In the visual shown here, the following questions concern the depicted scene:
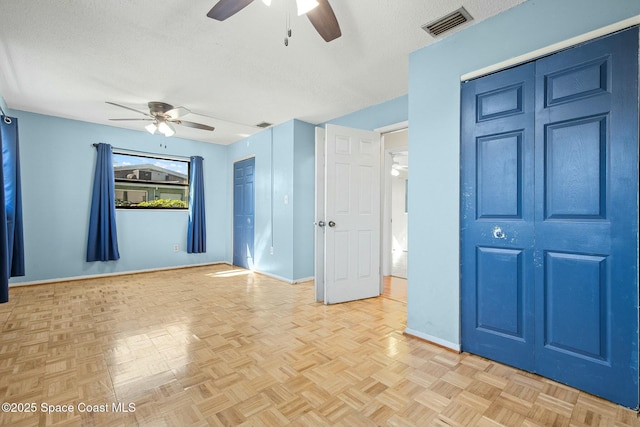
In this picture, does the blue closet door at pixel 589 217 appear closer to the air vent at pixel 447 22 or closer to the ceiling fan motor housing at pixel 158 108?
the air vent at pixel 447 22

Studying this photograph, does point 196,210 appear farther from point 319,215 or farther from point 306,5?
point 306,5

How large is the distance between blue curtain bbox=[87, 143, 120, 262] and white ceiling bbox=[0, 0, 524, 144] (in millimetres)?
905

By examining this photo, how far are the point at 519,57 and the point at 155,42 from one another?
9.18 ft

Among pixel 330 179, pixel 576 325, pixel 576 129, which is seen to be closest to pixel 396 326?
pixel 576 325

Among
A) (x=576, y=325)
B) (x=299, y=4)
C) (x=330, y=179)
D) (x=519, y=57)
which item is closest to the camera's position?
(x=299, y=4)

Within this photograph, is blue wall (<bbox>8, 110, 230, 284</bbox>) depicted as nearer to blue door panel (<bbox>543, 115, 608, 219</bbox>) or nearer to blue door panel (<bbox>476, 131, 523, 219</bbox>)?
blue door panel (<bbox>476, 131, 523, 219</bbox>)

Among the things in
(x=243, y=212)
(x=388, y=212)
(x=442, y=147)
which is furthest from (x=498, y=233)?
(x=243, y=212)

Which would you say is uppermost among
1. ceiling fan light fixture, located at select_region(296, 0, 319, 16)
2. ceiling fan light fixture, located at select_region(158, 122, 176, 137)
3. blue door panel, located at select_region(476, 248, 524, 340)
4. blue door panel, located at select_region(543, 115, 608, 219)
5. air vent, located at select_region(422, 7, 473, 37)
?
air vent, located at select_region(422, 7, 473, 37)

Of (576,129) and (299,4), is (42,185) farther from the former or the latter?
(576,129)

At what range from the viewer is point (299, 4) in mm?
1511

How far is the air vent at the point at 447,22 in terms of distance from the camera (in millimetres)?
2073

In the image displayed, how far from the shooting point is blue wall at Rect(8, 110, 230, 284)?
13.9 feet

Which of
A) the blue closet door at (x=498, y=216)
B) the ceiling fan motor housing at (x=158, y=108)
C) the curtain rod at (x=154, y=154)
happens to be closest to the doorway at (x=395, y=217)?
the blue closet door at (x=498, y=216)

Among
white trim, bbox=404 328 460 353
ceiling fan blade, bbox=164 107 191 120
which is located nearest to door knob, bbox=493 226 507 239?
white trim, bbox=404 328 460 353
